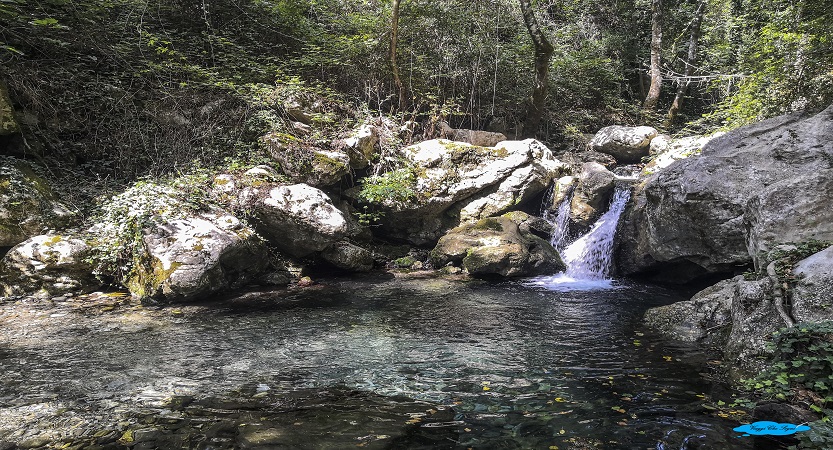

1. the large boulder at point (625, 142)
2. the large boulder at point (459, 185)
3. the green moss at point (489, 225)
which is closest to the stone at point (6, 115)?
the large boulder at point (459, 185)

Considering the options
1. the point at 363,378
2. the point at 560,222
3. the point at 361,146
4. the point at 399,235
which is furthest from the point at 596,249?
the point at 363,378

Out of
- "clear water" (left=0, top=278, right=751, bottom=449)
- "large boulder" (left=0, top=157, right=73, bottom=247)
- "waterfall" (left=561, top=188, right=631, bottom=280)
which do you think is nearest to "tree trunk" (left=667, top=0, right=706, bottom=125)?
"waterfall" (left=561, top=188, right=631, bottom=280)

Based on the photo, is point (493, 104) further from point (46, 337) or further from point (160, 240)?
point (46, 337)

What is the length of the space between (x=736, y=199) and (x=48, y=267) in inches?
443

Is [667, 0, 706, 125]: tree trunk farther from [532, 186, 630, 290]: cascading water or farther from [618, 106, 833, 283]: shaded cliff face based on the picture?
[618, 106, 833, 283]: shaded cliff face

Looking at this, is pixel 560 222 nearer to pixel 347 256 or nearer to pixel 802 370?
pixel 347 256

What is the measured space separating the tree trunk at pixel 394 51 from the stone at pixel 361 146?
2.18 m

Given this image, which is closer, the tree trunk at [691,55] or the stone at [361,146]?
the stone at [361,146]

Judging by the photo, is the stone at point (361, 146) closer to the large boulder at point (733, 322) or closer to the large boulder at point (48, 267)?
the large boulder at point (48, 267)

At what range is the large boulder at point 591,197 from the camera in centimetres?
1106

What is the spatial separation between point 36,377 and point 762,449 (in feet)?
20.5

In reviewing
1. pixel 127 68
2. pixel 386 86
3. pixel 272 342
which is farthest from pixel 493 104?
pixel 272 342

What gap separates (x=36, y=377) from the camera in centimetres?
443

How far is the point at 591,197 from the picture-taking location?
11.1 metres
